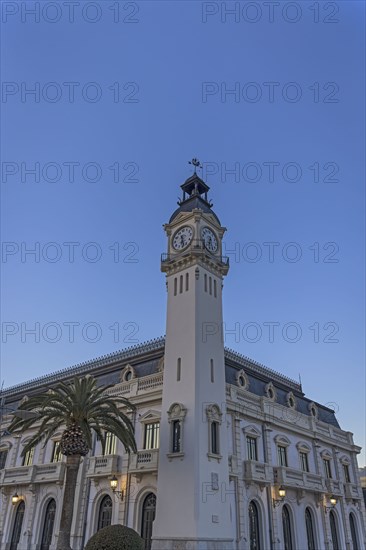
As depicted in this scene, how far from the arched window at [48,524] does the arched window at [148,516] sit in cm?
941

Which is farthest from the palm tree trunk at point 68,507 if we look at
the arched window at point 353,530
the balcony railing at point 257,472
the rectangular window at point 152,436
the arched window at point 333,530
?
the arched window at point 353,530

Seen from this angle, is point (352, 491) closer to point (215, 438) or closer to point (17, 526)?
point (215, 438)

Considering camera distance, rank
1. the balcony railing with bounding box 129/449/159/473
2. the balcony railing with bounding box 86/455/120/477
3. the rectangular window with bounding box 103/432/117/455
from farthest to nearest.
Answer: the rectangular window with bounding box 103/432/117/455 → the balcony railing with bounding box 86/455/120/477 → the balcony railing with bounding box 129/449/159/473

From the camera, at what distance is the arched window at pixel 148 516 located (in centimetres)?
2656

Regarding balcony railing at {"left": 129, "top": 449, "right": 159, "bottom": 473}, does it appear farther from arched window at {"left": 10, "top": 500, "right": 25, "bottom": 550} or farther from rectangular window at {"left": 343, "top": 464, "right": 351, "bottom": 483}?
rectangular window at {"left": 343, "top": 464, "right": 351, "bottom": 483}

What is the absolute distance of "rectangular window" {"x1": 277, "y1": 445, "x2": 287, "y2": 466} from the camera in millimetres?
33750

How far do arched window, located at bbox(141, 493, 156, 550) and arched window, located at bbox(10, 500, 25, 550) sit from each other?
13155 mm

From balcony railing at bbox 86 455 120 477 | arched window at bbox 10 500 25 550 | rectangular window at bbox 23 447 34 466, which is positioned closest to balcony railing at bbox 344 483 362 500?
balcony railing at bbox 86 455 120 477

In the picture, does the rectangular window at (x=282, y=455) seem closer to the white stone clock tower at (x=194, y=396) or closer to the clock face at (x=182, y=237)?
the white stone clock tower at (x=194, y=396)

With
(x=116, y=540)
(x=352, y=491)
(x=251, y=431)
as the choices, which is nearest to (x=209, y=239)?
(x=251, y=431)

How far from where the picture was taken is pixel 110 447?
31078 millimetres

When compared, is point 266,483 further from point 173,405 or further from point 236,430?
point 173,405

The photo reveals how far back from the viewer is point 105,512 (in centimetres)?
2933

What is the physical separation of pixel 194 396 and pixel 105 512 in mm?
10373
